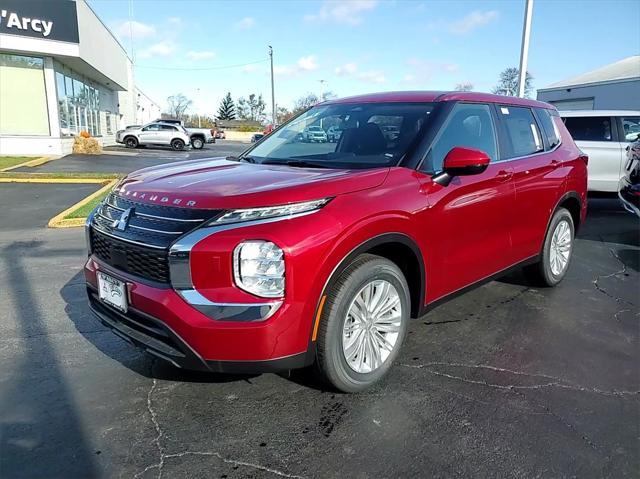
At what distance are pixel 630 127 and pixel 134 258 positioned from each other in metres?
10.1

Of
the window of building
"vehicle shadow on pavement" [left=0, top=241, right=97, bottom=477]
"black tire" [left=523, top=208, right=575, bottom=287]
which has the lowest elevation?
"vehicle shadow on pavement" [left=0, top=241, right=97, bottom=477]

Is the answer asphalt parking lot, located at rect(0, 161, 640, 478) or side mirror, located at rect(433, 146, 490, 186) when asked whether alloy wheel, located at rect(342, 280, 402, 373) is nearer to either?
asphalt parking lot, located at rect(0, 161, 640, 478)

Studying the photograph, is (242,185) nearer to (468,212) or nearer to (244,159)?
(244,159)

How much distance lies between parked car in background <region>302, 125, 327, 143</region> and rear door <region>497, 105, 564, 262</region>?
1531 mm

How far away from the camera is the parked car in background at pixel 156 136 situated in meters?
31.7

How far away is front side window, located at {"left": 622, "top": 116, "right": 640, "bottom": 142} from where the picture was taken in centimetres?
959

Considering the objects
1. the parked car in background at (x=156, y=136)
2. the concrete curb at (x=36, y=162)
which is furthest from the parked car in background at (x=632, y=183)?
the parked car in background at (x=156, y=136)

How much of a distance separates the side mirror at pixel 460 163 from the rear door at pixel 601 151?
24.3ft

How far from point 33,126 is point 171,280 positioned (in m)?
22.0

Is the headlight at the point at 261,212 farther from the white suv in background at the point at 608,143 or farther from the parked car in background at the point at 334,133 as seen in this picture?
the white suv in background at the point at 608,143

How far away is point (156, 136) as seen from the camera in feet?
104

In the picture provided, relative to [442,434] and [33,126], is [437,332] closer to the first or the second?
[442,434]

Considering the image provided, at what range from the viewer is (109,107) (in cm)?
3575

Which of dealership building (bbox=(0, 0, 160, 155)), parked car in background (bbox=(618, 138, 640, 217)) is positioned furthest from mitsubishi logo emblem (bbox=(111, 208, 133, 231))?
dealership building (bbox=(0, 0, 160, 155))
